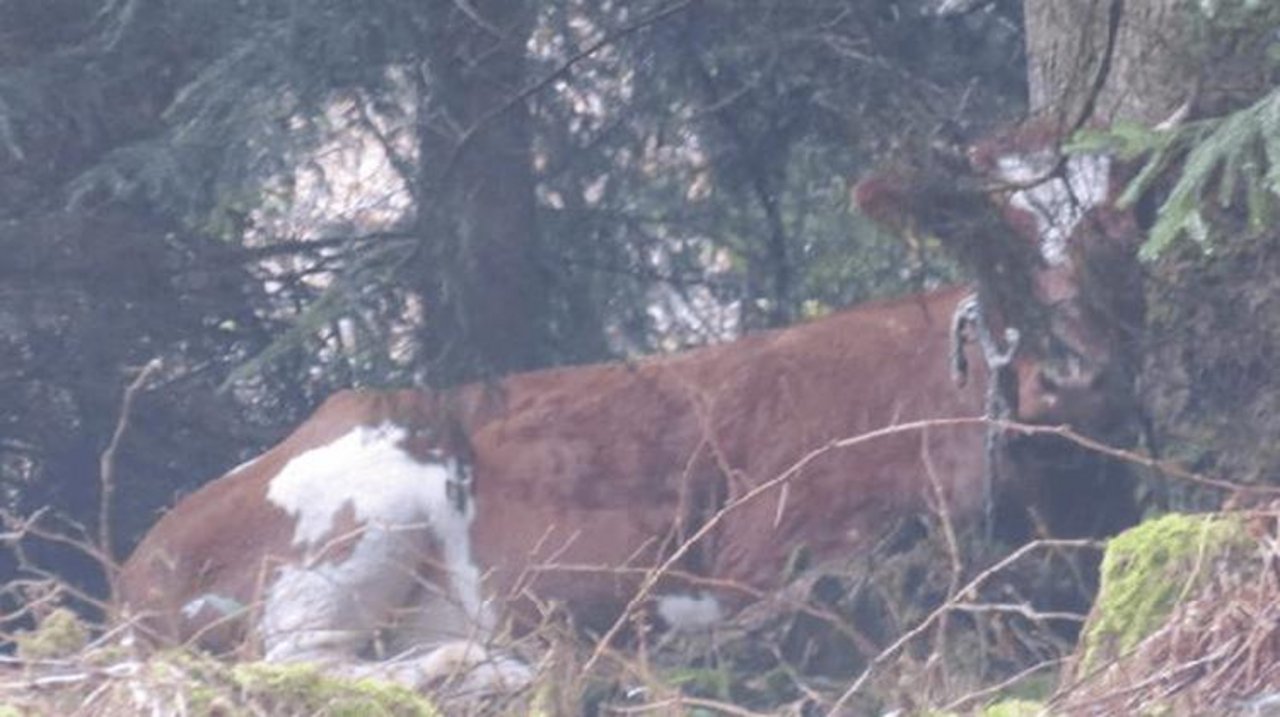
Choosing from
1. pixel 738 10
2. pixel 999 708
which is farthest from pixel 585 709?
pixel 738 10

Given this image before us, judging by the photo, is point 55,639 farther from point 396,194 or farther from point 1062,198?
point 396,194

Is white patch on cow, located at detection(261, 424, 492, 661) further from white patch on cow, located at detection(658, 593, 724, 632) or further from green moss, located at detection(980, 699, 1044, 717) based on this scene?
green moss, located at detection(980, 699, 1044, 717)

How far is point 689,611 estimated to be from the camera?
A: 27.4 feet

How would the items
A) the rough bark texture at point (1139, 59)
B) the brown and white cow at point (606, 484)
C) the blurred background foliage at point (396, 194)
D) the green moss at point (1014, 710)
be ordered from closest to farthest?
the green moss at point (1014, 710)
the rough bark texture at point (1139, 59)
the brown and white cow at point (606, 484)
the blurred background foliage at point (396, 194)

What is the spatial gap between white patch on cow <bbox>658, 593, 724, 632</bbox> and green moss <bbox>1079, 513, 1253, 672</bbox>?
2.89 meters

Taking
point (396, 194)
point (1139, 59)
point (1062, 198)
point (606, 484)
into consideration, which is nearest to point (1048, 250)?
point (1062, 198)

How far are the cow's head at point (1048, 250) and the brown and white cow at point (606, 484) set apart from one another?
209 mm

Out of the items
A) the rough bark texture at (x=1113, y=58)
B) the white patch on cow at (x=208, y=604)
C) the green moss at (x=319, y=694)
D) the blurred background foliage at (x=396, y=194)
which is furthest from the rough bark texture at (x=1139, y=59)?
the white patch on cow at (x=208, y=604)

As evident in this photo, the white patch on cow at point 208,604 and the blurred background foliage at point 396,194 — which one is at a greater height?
the blurred background foliage at point 396,194

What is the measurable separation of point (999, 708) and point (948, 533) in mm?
664

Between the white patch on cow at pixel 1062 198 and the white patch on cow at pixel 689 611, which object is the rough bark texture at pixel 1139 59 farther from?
the white patch on cow at pixel 689 611

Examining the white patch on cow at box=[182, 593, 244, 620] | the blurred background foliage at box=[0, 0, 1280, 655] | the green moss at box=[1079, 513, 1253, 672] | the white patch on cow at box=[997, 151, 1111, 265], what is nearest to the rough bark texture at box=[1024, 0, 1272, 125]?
the white patch on cow at box=[997, 151, 1111, 265]

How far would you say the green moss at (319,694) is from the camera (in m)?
5.05

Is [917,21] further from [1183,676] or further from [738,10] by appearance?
[1183,676]
